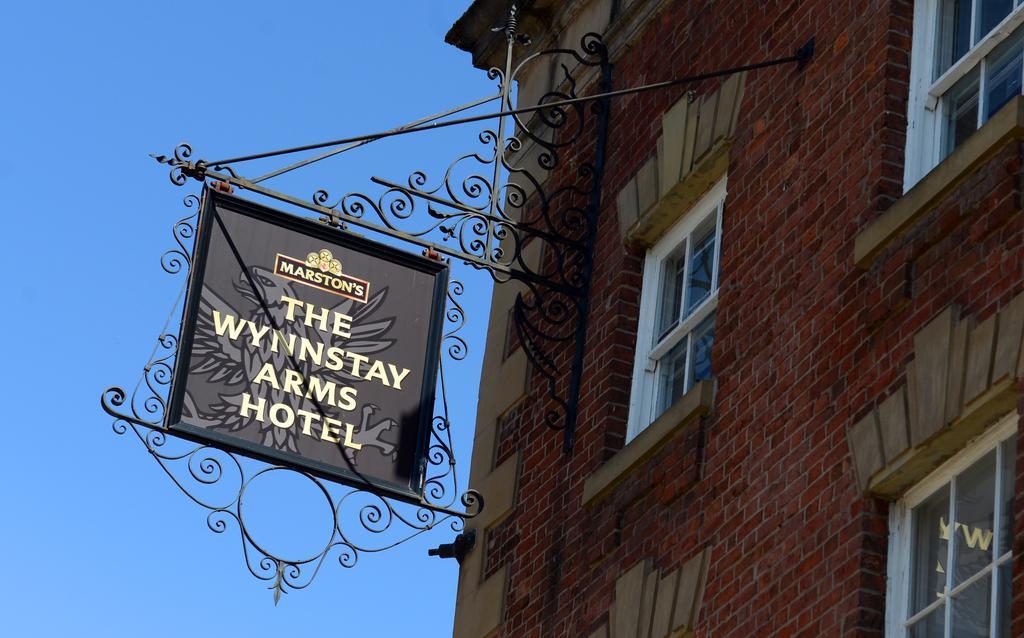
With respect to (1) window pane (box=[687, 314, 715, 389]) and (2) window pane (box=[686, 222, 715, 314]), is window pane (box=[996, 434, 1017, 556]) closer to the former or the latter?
(1) window pane (box=[687, 314, 715, 389])

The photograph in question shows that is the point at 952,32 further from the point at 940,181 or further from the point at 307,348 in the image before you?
the point at 307,348

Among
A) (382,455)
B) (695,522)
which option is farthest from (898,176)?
(382,455)

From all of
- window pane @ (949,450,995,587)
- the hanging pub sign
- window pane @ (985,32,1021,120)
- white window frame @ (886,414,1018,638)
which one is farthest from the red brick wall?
the hanging pub sign

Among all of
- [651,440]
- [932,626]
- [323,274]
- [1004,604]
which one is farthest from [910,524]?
[323,274]

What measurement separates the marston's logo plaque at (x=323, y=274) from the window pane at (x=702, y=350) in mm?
1774

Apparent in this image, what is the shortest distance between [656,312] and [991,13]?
2854mm

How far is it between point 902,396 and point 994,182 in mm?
943

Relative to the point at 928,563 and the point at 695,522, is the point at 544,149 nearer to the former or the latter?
the point at 695,522

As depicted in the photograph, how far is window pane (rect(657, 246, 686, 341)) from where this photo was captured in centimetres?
1138

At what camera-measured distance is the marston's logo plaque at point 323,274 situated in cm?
1098

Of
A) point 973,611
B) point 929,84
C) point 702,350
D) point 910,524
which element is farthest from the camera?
point 702,350

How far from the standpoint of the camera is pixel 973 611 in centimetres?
780

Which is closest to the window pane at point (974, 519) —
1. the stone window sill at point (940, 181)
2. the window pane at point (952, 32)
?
the stone window sill at point (940, 181)

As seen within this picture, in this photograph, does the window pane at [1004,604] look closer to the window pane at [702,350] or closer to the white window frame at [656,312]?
the window pane at [702,350]
